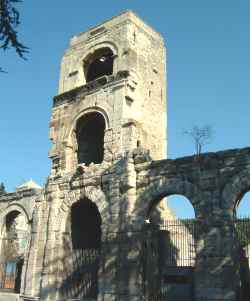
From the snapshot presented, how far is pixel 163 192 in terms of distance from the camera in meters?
11.9

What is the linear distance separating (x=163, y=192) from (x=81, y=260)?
13.4 ft

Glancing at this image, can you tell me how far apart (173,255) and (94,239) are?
3.38 m

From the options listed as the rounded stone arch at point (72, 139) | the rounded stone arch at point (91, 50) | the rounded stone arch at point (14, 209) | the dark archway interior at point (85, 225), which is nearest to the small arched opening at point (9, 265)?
the rounded stone arch at point (14, 209)

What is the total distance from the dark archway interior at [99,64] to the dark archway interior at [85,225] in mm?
5934

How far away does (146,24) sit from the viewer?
17.0 meters

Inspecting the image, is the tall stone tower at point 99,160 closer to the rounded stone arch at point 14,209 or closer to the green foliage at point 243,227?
the rounded stone arch at point 14,209

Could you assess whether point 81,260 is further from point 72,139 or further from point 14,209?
point 14,209

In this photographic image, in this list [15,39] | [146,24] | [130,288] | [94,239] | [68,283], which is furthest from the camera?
[146,24]

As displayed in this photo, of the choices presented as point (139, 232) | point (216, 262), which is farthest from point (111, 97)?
point (216, 262)

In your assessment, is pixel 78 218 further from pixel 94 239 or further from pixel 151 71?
pixel 151 71

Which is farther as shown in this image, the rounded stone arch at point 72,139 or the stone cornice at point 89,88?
the rounded stone arch at point 72,139

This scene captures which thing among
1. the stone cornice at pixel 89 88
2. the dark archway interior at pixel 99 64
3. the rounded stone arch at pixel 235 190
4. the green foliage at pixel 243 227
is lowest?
the green foliage at pixel 243 227

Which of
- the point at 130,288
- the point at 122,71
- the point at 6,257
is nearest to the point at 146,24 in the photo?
the point at 122,71

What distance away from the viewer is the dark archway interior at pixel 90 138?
16000 millimetres
